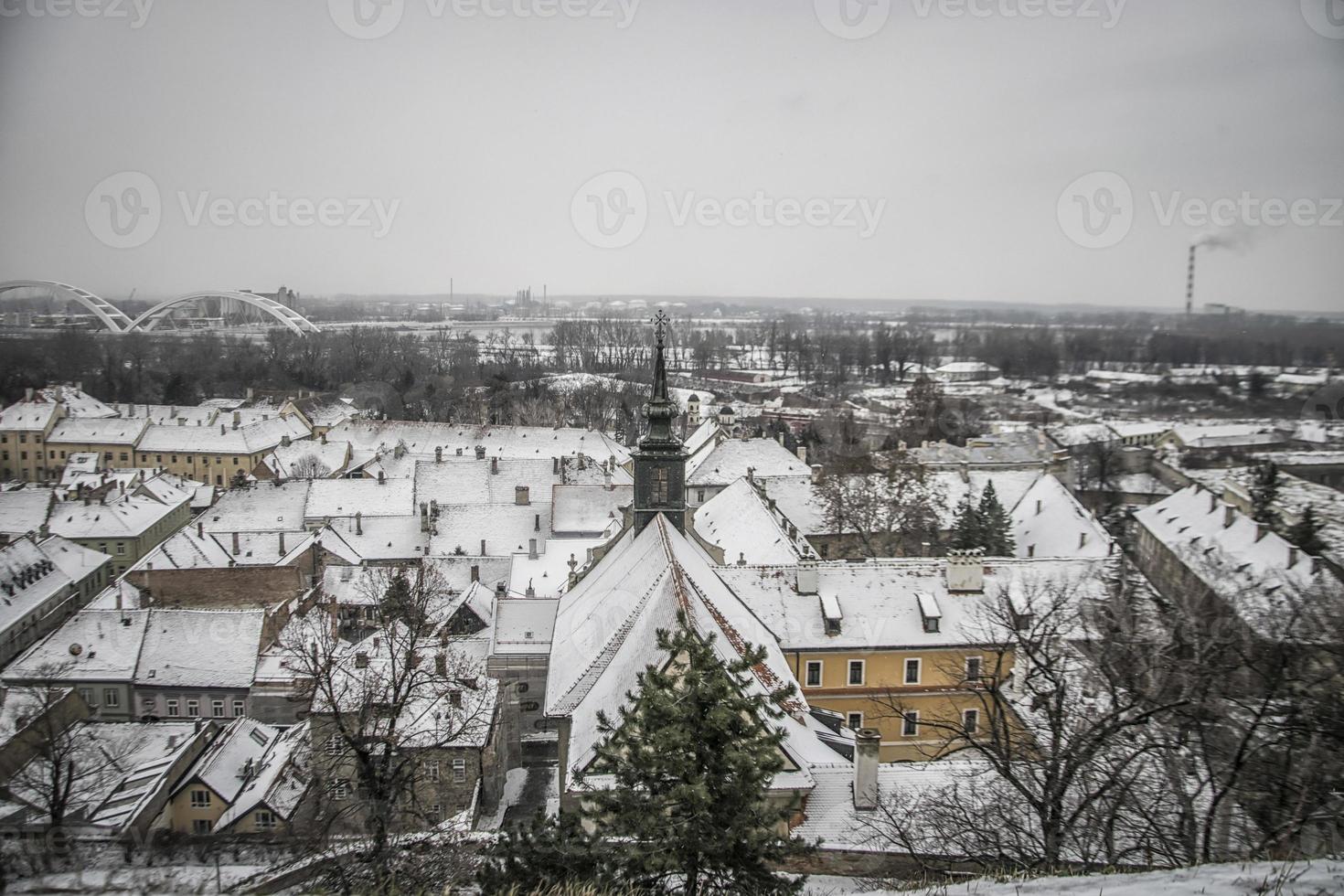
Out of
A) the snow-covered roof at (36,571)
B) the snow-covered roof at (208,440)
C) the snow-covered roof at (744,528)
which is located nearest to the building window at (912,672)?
the snow-covered roof at (744,528)

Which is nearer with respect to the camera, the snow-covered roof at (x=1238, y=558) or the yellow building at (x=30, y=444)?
the snow-covered roof at (x=1238, y=558)

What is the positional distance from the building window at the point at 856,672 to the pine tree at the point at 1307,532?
1077cm

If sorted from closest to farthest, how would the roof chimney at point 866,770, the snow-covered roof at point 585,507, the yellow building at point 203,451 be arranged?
the roof chimney at point 866,770 < the snow-covered roof at point 585,507 < the yellow building at point 203,451

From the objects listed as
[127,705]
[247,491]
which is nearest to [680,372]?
[247,491]

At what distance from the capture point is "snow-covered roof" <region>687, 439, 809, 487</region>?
46938 millimetres

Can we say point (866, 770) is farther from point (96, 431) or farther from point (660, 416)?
point (96, 431)

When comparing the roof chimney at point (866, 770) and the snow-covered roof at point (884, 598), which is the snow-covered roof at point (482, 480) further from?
the roof chimney at point (866, 770)

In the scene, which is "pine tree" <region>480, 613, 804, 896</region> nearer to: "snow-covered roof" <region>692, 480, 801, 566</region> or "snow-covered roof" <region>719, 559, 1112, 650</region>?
"snow-covered roof" <region>719, 559, 1112, 650</region>

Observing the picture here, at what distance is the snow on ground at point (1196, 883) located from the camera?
239 inches

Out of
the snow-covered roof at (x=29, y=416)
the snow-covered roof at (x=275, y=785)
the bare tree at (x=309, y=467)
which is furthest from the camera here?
the bare tree at (x=309, y=467)

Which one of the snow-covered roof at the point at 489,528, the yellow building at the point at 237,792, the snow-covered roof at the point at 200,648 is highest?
the snow-covered roof at the point at 489,528

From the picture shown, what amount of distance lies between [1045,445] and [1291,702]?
→ 41484 mm

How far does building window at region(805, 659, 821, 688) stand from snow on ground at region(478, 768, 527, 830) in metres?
6.87

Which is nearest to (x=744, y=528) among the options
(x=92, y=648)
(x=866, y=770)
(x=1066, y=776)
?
(x=866, y=770)
